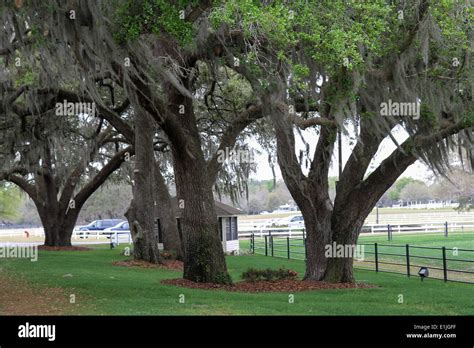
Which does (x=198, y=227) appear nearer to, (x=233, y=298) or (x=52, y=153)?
(x=233, y=298)

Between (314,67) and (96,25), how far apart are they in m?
4.57

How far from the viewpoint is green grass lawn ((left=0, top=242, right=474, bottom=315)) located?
9.92 meters

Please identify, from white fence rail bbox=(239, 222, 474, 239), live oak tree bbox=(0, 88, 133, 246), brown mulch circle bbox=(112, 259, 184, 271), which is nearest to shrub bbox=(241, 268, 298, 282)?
brown mulch circle bbox=(112, 259, 184, 271)

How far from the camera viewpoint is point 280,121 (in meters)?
13.2

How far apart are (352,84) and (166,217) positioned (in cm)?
1486

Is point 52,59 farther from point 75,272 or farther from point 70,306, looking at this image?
point 75,272

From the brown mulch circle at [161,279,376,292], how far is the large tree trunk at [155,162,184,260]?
9.91 meters

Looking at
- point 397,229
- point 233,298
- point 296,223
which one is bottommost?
point 233,298

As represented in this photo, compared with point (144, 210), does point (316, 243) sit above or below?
below

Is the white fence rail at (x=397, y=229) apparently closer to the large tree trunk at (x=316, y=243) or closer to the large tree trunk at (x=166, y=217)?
the large tree trunk at (x=166, y=217)

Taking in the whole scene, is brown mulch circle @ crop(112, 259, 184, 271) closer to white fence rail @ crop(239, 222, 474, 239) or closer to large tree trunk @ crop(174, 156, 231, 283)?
large tree trunk @ crop(174, 156, 231, 283)

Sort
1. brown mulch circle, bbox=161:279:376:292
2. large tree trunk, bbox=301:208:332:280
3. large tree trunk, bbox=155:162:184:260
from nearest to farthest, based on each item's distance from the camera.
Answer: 1. brown mulch circle, bbox=161:279:376:292
2. large tree trunk, bbox=301:208:332:280
3. large tree trunk, bbox=155:162:184:260

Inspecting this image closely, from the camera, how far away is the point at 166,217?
83.1 feet

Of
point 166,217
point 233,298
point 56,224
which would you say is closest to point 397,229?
point 166,217
